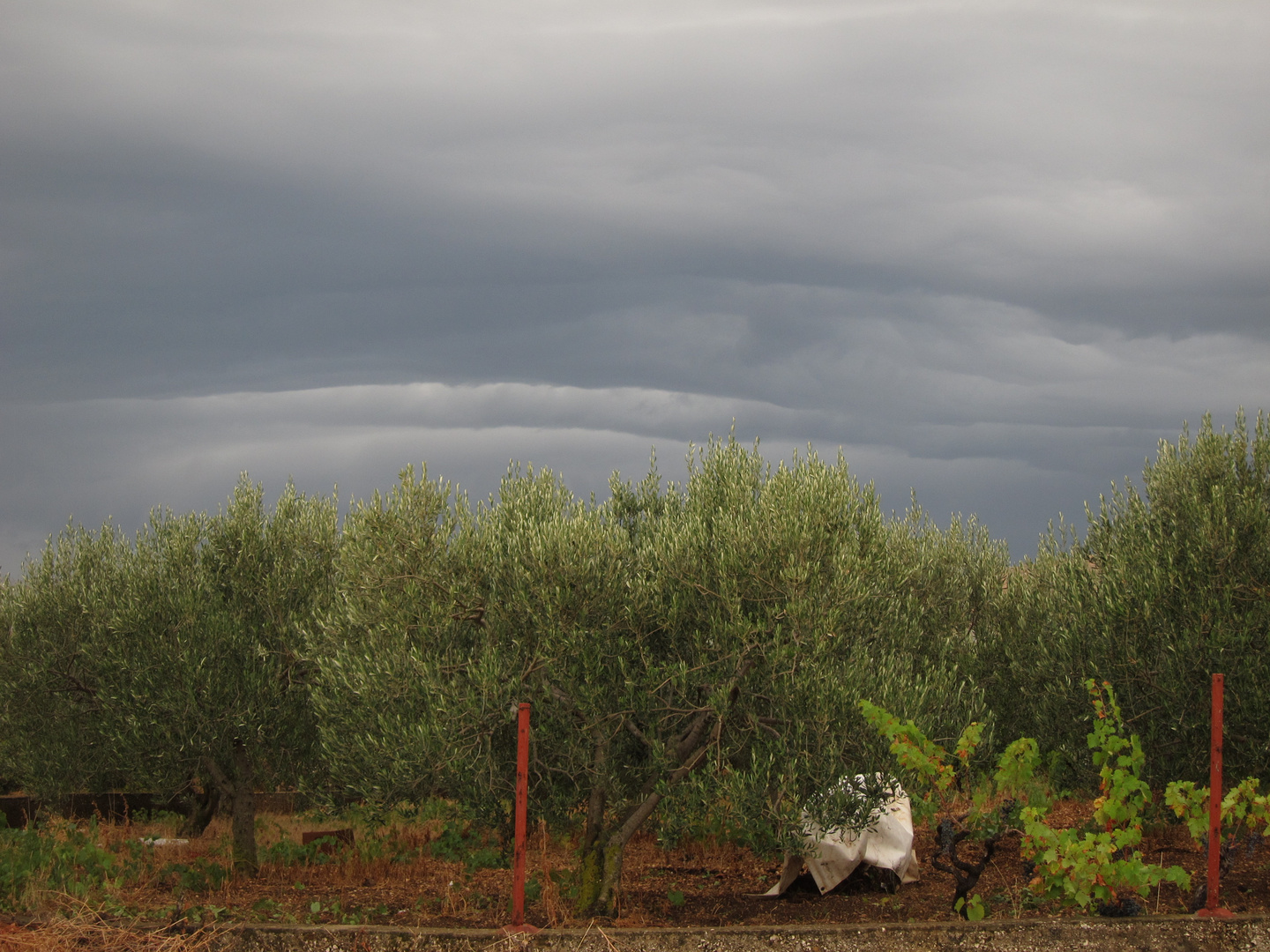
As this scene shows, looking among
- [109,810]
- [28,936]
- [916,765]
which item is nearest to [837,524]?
[916,765]

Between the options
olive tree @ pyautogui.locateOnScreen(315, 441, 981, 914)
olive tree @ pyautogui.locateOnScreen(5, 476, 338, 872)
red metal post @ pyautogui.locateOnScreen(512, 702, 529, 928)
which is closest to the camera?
red metal post @ pyautogui.locateOnScreen(512, 702, 529, 928)

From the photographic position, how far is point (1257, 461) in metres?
16.0

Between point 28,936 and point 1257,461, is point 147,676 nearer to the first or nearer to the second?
point 28,936

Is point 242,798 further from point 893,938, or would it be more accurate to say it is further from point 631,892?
point 893,938

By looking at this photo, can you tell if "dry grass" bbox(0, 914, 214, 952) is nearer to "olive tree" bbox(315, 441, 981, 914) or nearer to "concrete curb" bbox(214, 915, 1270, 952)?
"concrete curb" bbox(214, 915, 1270, 952)

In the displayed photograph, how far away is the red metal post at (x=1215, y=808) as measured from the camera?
435 inches

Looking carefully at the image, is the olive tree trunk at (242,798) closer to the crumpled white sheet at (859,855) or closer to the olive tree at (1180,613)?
the crumpled white sheet at (859,855)

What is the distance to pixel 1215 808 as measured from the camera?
36.7 feet

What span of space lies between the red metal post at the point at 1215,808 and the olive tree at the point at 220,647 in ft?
43.1

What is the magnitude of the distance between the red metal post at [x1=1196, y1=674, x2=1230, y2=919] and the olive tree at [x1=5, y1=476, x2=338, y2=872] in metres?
13.1

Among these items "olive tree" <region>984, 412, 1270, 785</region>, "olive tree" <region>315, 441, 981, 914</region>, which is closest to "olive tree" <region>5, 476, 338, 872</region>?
"olive tree" <region>315, 441, 981, 914</region>

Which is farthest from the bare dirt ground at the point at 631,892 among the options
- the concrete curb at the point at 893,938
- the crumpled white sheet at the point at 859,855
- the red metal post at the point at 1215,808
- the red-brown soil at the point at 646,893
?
the red metal post at the point at 1215,808

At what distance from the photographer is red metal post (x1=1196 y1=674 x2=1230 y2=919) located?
36.2 feet

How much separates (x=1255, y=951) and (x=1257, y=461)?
791cm
